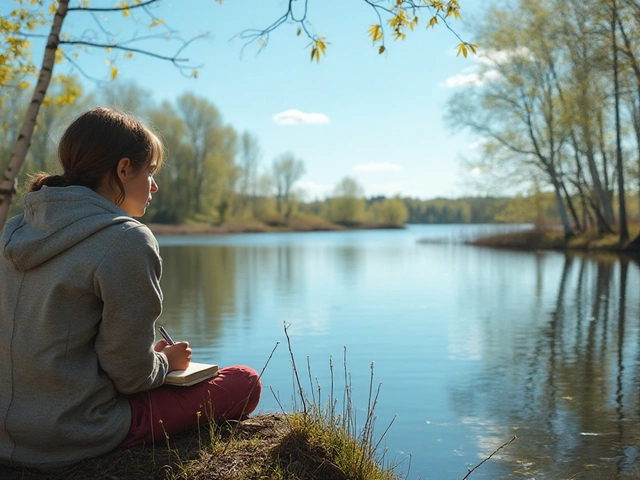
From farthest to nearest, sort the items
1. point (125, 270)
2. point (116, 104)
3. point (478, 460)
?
point (478, 460)
point (116, 104)
point (125, 270)

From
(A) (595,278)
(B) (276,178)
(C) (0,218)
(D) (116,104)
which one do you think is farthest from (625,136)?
(B) (276,178)

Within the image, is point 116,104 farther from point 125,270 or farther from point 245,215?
point 245,215

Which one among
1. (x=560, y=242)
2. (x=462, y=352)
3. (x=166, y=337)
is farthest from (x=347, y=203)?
(x=166, y=337)

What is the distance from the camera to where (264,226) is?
209 feet

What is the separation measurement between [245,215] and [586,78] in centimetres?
5057

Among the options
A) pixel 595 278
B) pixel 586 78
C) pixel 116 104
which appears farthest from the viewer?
pixel 586 78

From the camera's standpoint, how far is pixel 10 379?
2.33 metres

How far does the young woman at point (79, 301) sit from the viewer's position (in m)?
2.25

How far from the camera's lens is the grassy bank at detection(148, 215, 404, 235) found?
5215cm

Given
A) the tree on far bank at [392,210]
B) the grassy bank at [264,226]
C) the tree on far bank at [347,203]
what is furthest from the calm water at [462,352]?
the tree on far bank at [392,210]

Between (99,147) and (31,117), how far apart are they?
4338 millimetres

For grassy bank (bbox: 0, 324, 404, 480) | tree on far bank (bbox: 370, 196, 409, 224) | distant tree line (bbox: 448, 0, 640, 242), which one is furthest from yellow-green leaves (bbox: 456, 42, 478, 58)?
tree on far bank (bbox: 370, 196, 409, 224)

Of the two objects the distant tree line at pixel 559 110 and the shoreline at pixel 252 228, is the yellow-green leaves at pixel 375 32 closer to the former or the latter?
the distant tree line at pixel 559 110

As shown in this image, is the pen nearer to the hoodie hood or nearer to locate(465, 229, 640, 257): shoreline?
the hoodie hood
